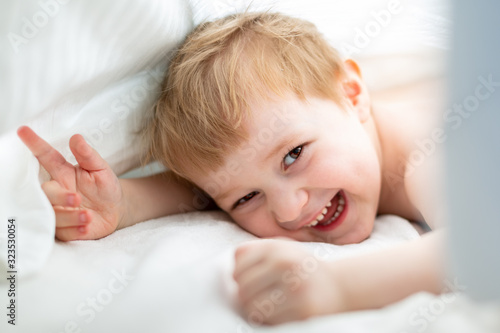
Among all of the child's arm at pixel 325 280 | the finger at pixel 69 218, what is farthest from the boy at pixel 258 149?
the child's arm at pixel 325 280

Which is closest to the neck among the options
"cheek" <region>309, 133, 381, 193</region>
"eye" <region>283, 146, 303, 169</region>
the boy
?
the boy

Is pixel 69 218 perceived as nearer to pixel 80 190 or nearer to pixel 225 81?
pixel 80 190

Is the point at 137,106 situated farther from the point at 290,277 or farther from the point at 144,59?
the point at 290,277

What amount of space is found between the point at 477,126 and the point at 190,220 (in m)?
0.65

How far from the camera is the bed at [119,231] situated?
21.4 inches

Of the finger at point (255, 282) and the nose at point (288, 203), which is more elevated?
the finger at point (255, 282)

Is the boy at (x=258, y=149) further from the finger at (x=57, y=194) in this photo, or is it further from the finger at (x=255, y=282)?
the finger at (x=255, y=282)

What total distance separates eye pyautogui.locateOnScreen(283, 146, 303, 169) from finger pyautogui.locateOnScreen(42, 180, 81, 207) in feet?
1.29

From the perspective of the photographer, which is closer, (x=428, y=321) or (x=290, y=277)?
(x=428, y=321)

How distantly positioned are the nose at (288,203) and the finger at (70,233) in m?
0.34

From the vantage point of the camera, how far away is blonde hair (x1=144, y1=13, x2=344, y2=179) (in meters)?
0.92

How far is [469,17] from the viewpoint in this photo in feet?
1.36

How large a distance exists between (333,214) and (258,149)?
23 cm

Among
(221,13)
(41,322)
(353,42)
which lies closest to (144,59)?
(221,13)
